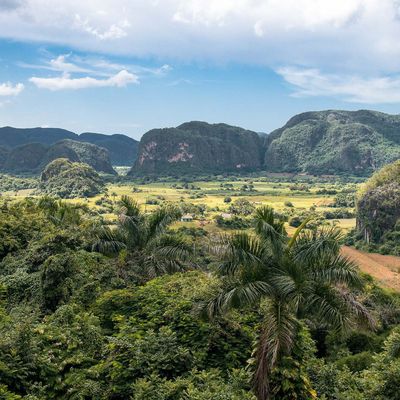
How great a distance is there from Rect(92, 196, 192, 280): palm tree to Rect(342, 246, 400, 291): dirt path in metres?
23.2

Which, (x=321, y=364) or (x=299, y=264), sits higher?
(x=299, y=264)

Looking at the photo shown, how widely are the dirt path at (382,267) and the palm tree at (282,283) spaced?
29175 mm

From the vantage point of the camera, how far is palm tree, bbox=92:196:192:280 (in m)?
16.3

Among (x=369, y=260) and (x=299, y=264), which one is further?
(x=369, y=260)

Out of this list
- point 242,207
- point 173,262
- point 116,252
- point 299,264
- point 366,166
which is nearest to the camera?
point 299,264

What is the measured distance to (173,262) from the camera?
54.5ft

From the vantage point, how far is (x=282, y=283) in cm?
780

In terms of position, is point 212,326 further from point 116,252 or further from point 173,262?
point 116,252

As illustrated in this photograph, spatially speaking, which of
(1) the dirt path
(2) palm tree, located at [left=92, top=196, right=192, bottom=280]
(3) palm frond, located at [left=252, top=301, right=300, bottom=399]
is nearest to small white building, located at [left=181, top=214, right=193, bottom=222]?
(1) the dirt path

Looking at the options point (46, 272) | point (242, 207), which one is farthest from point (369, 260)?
point (46, 272)

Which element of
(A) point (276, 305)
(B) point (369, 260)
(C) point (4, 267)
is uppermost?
(A) point (276, 305)

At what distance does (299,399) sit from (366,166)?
203 meters

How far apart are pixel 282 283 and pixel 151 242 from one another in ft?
30.6

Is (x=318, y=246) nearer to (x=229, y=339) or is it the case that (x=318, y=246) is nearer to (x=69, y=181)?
(x=229, y=339)
